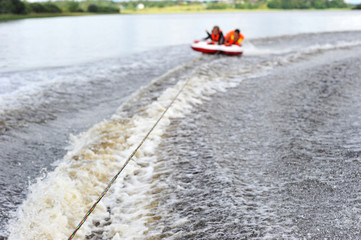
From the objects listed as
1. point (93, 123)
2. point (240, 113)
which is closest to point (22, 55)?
point (93, 123)

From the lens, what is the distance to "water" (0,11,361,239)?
10.3 feet

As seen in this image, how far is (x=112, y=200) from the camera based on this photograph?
3648 mm

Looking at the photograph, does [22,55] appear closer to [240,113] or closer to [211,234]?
[240,113]

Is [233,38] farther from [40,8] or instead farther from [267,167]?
[40,8]

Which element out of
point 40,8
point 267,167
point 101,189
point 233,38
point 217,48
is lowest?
point 101,189

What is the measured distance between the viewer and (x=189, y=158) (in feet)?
14.5

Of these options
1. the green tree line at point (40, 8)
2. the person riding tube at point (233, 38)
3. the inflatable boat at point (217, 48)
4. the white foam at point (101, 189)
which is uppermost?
the green tree line at point (40, 8)

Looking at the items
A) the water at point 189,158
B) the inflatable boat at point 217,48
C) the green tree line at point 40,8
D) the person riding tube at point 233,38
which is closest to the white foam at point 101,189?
the water at point 189,158

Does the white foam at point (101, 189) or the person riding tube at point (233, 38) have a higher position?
the person riding tube at point (233, 38)

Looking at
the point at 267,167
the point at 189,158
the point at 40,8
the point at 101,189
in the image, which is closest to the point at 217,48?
the point at 189,158

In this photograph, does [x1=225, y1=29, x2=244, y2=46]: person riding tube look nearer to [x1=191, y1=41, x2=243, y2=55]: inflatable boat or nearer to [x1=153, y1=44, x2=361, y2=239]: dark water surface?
[x1=191, y1=41, x2=243, y2=55]: inflatable boat

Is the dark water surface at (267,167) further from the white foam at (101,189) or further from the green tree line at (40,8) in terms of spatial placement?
the green tree line at (40,8)

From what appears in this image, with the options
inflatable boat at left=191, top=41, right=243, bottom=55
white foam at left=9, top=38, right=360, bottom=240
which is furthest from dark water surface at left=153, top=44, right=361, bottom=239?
inflatable boat at left=191, top=41, right=243, bottom=55

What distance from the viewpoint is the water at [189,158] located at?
10.3ft
